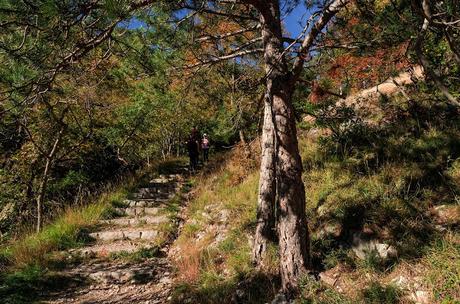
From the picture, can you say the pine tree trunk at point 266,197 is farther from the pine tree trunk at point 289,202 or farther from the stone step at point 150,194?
the stone step at point 150,194

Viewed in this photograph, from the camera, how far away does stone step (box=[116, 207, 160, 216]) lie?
9.74 m

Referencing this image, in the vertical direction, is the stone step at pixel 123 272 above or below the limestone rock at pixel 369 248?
below

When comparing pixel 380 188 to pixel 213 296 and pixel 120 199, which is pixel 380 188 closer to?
pixel 213 296

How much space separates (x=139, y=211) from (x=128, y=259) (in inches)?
109

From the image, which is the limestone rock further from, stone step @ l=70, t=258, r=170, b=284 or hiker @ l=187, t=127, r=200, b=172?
hiker @ l=187, t=127, r=200, b=172

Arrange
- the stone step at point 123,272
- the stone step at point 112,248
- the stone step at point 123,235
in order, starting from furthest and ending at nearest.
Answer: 1. the stone step at point 123,235
2. the stone step at point 112,248
3. the stone step at point 123,272

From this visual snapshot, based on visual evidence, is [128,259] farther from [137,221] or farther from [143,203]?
[143,203]

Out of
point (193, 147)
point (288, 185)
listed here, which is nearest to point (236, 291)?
point (288, 185)

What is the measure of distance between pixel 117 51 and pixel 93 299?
147 inches

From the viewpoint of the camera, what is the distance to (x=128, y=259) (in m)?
7.12

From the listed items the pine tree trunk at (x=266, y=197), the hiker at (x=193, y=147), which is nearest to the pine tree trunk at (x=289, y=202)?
the pine tree trunk at (x=266, y=197)

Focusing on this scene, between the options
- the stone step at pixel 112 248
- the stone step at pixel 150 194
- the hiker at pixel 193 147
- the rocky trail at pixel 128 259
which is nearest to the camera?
the rocky trail at pixel 128 259

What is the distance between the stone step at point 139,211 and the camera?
384 inches

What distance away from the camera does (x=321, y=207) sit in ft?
18.7
